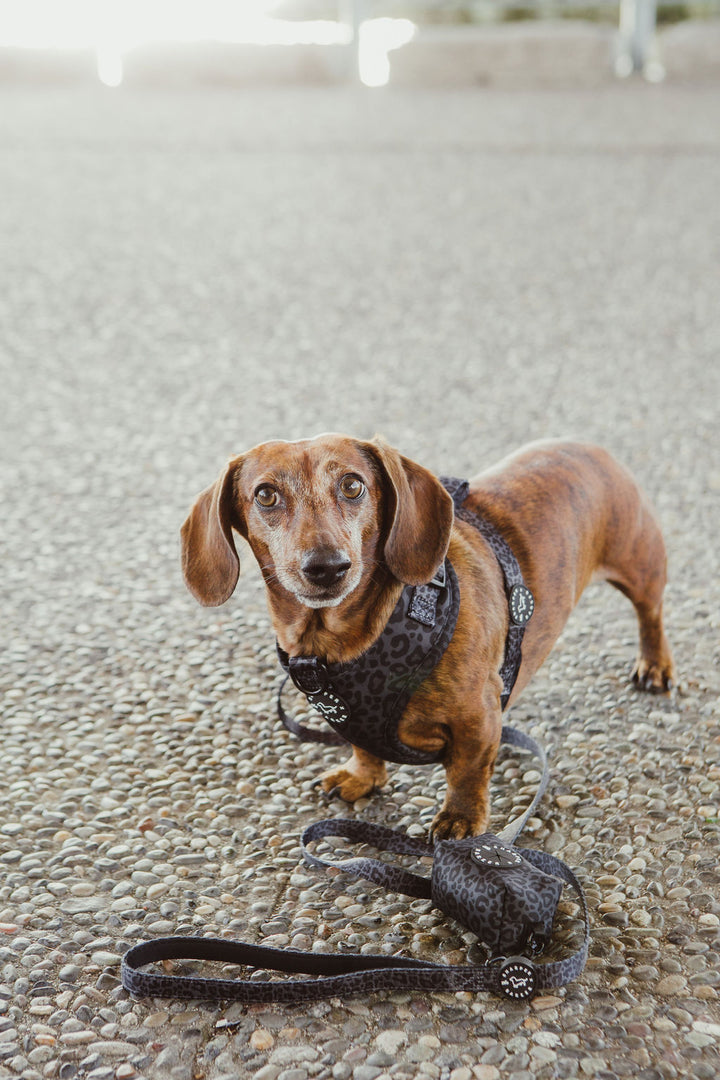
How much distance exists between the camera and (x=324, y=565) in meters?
2.17

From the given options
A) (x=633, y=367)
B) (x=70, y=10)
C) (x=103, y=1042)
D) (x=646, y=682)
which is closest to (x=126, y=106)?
(x=70, y=10)

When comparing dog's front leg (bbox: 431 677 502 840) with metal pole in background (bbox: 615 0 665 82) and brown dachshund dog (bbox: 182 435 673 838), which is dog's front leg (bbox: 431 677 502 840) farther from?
metal pole in background (bbox: 615 0 665 82)

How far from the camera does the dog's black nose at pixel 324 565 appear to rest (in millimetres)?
2170

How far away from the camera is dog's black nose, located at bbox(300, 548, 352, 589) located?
85.4 inches

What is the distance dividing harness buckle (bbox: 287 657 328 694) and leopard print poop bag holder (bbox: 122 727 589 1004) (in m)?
0.44

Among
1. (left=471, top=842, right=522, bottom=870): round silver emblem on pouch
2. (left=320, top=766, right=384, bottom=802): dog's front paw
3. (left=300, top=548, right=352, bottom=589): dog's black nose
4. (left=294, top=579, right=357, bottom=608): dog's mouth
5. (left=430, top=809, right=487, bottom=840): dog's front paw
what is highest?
(left=300, top=548, right=352, bottom=589): dog's black nose

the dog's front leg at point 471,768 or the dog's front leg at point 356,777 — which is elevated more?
the dog's front leg at point 471,768

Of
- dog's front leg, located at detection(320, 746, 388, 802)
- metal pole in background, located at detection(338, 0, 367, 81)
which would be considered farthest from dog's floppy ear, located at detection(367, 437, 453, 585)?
metal pole in background, located at detection(338, 0, 367, 81)

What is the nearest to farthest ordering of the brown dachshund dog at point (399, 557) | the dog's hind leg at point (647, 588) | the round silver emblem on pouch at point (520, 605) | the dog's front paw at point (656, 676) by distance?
1. the brown dachshund dog at point (399, 557)
2. the round silver emblem on pouch at point (520, 605)
3. the dog's hind leg at point (647, 588)
4. the dog's front paw at point (656, 676)

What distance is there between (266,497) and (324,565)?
25cm

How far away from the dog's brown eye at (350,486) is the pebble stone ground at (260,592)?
95cm

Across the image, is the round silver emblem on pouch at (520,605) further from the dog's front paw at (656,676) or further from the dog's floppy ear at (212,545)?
the dog's front paw at (656,676)

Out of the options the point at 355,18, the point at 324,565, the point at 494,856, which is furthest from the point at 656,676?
the point at 355,18

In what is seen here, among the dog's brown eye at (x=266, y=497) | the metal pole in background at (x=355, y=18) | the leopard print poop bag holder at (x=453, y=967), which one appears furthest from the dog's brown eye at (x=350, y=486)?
the metal pole in background at (x=355, y=18)
